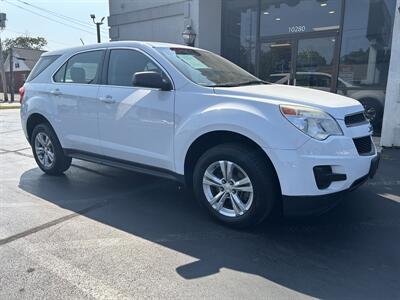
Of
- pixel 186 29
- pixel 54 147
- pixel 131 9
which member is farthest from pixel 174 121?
pixel 131 9

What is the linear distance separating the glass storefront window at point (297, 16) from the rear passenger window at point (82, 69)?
6.43m

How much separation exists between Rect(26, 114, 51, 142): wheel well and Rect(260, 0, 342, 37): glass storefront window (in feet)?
22.4

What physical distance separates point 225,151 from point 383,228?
5.75 ft

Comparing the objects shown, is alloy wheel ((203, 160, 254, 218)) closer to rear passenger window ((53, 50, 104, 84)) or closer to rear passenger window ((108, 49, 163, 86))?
rear passenger window ((108, 49, 163, 86))

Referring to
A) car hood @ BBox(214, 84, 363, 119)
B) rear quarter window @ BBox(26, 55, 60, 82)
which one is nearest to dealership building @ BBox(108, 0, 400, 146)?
car hood @ BBox(214, 84, 363, 119)

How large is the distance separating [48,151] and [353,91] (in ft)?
22.9

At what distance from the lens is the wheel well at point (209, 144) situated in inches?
138

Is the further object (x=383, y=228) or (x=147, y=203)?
(x=147, y=203)

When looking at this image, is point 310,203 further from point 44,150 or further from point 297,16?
point 297,16

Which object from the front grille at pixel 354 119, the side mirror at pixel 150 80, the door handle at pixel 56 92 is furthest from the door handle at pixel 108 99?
the front grille at pixel 354 119

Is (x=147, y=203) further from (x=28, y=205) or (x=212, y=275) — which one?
(x=212, y=275)

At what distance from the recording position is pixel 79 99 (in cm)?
475

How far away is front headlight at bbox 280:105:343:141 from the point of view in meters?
3.18

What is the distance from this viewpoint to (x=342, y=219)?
154 inches
